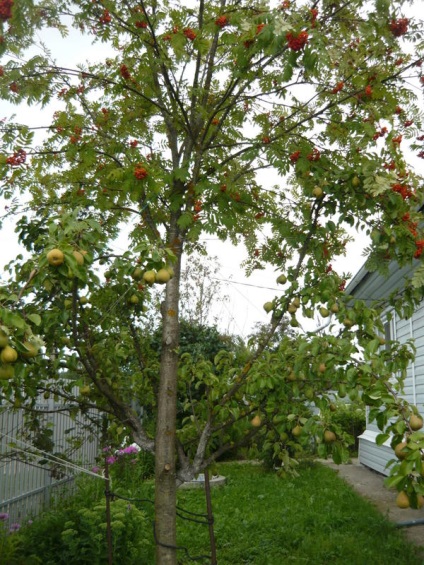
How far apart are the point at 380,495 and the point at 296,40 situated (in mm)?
7458

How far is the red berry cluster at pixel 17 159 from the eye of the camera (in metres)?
4.28

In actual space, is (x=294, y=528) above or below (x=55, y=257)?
below

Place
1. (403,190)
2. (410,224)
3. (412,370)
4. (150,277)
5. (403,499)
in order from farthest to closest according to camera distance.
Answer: (412,370) → (410,224) → (403,190) → (150,277) → (403,499)

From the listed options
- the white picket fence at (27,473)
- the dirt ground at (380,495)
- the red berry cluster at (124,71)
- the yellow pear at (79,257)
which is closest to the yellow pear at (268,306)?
the yellow pear at (79,257)

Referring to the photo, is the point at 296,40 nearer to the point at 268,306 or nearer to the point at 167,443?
the point at 268,306

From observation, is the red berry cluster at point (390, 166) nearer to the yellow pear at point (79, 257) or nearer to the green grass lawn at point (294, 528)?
the yellow pear at point (79, 257)

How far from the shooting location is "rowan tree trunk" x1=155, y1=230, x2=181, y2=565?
3.65 meters

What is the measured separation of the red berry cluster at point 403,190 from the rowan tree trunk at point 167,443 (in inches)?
61.6

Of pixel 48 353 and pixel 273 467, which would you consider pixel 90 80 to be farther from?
pixel 273 467

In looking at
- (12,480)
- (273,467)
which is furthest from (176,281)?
(273,467)

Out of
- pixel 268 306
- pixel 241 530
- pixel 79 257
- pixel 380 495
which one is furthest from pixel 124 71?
pixel 380 495

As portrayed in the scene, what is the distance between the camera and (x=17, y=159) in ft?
14.1

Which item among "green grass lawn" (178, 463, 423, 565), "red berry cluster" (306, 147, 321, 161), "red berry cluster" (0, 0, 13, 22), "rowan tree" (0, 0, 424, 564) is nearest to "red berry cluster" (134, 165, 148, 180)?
"rowan tree" (0, 0, 424, 564)

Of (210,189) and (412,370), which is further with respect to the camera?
(412,370)
